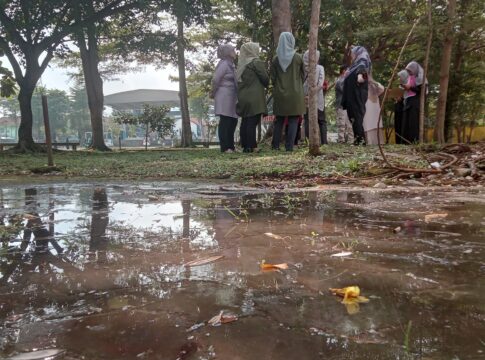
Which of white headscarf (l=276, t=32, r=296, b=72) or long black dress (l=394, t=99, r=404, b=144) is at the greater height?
white headscarf (l=276, t=32, r=296, b=72)

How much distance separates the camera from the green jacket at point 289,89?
6.92m

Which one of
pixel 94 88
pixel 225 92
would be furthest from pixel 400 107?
pixel 94 88

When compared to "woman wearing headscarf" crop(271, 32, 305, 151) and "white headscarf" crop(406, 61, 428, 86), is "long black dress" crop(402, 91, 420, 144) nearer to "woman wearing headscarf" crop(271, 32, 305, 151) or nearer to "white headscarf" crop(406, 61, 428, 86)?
"white headscarf" crop(406, 61, 428, 86)

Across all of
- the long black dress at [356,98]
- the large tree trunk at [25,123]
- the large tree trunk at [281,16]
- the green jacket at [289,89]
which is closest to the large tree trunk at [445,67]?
the long black dress at [356,98]

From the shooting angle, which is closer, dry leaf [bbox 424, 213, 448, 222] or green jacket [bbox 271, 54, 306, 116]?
dry leaf [bbox 424, 213, 448, 222]

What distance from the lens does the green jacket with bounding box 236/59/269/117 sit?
24.3ft

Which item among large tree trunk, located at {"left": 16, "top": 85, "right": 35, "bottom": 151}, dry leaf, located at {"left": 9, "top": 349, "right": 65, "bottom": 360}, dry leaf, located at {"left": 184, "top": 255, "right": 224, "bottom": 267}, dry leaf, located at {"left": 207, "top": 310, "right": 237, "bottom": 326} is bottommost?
dry leaf, located at {"left": 9, "top": 349, "right": 65, "bottom": 360}

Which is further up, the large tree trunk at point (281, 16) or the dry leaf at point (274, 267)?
the large tree trunk at point (281, 16)

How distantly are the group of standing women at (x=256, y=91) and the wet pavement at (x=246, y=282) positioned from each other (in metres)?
4.48

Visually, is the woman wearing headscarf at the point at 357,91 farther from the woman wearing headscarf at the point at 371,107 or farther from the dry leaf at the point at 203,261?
the dry leaf at the point at 203,261

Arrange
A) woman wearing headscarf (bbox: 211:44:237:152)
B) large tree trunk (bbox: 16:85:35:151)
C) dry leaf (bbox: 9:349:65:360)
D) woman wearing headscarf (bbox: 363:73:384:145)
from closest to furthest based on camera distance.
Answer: dry leaf (bbox: 9:349:65:360), woman wearing headscarf (bbox: 211:44:237:152), woman wearing headscarf (bbox: 363:73:384:145), large tree trunk (bbox: 16:85:35:151)

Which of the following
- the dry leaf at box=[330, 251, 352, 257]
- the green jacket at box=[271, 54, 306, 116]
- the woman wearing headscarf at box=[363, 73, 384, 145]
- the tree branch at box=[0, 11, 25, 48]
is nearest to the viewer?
the dry leaf at box=[330, 251, 352, 257]

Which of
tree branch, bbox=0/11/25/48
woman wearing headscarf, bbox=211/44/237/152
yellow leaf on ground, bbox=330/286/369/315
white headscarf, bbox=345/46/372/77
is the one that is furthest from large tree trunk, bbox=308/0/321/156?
tree branch, bbox=0/11/25/48

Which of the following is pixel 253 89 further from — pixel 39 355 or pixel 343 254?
pixel 39 355
